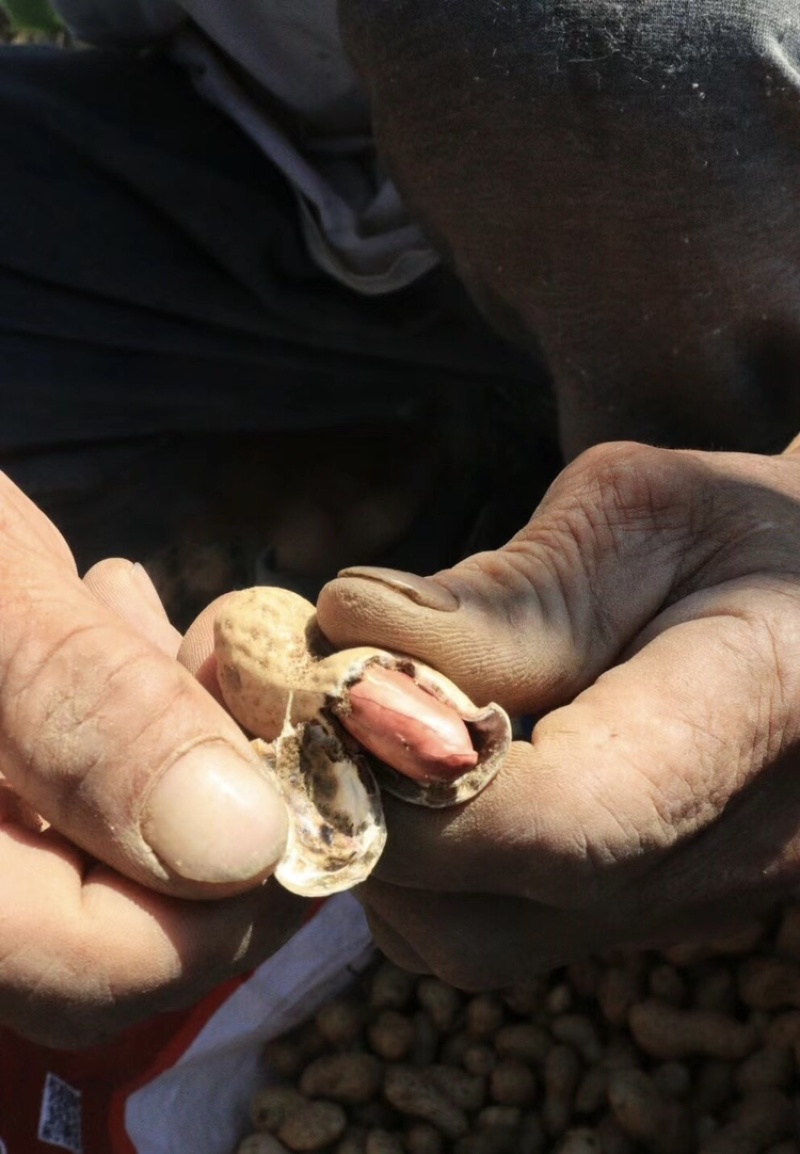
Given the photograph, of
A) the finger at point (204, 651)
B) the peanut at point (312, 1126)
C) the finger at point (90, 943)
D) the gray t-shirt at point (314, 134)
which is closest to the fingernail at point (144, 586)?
the finger at point (204, 651)

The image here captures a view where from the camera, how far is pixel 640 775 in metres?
1.11

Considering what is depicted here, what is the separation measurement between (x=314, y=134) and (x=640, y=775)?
132 centimetres

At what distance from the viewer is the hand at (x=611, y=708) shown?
1096 mm

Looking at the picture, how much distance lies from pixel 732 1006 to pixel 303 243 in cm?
149

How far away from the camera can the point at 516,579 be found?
3.96ft

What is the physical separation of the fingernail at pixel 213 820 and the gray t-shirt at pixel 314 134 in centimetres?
120

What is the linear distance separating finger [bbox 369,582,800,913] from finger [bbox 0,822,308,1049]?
0.17 meters

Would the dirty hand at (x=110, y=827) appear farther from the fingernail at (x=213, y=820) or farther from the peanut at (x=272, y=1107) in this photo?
the peanut at (x=272, y=1107)

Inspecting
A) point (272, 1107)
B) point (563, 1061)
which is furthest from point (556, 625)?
point (272, 1107)

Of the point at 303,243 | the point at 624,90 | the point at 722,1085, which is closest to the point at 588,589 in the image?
the point at 624,90

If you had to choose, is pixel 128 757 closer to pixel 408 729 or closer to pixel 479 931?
pixel 408 729

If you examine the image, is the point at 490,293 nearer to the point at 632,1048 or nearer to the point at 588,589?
the point at 588,589

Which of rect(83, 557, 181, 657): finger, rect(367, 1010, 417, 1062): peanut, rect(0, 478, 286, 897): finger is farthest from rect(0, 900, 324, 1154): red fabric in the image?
rect(0, 478, 286, 897): finger

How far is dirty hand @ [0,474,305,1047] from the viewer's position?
0.98 meters
